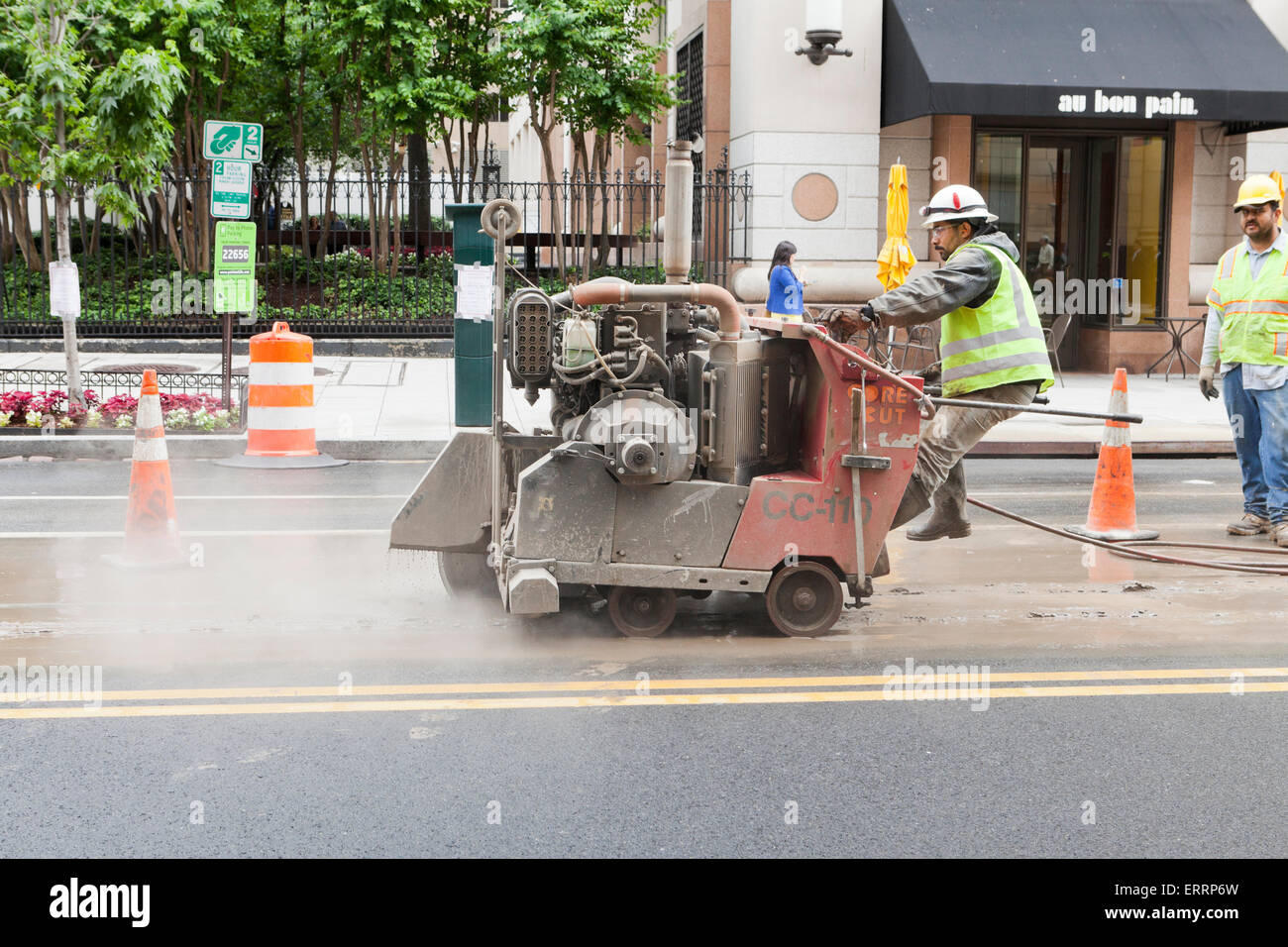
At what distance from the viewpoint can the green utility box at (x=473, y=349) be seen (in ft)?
37.9

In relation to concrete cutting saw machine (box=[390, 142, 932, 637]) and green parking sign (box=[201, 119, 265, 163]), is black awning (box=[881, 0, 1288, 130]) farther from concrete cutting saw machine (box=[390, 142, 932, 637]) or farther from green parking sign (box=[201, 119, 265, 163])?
concrete cutting saw machine (box=[390, 142, 932, 637])

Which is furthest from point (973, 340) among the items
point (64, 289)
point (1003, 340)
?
point (64, 289)

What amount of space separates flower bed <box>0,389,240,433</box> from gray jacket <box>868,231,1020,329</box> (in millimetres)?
8090

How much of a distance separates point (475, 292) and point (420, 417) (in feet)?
7.36

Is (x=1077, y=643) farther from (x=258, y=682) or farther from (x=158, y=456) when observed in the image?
(x=158, y=456)

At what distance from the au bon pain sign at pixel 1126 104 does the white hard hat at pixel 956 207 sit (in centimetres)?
1098

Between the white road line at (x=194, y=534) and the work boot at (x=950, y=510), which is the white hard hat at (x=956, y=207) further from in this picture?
the white road line at (x=194, y=534)

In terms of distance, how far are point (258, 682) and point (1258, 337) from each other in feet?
20.0

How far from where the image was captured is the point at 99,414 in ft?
41.1

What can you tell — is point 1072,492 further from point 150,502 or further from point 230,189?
point 230,189

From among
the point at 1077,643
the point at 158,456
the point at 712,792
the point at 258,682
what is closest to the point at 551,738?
the point at 712,792

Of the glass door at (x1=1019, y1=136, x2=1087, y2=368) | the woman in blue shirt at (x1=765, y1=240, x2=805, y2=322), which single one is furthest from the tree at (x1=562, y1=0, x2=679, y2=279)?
the woman in blue shirt at (x1=765, y1=240, x2=805, y2=322)
